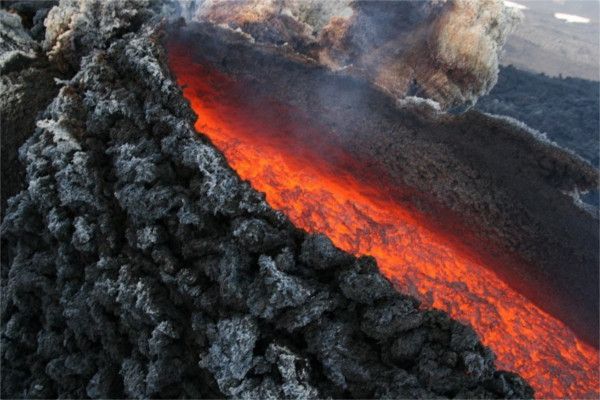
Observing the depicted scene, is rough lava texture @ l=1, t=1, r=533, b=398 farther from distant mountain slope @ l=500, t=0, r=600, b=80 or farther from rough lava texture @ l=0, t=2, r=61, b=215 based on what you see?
distant mountain slope @ l=500, t=0, r=600, b=80

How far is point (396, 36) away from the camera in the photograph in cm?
401

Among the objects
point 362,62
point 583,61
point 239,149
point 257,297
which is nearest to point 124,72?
point 239,149

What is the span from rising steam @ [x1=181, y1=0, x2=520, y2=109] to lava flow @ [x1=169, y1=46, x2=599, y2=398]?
2.00 feet

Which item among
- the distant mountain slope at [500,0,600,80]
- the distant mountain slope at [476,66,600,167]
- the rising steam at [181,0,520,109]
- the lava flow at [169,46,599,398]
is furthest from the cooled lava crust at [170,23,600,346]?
the distant mountain slope at [500,0,600,80]

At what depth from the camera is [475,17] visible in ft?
11.5

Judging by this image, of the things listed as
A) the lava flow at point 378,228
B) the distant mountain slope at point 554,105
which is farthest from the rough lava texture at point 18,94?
the distant mountain slope at point 554,105

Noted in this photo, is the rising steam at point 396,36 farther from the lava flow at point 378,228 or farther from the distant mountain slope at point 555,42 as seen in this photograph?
the distant mountain slope at point 555,42

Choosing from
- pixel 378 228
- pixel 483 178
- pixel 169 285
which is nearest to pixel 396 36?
pixel 483 178

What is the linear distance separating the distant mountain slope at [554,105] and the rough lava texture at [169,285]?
3822mm

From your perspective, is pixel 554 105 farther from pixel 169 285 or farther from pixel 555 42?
pixel 169 285

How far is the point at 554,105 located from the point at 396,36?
8.33 feet

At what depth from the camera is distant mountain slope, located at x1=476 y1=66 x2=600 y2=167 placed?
5223 millimetres

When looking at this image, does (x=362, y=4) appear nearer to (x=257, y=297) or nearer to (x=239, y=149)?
(x=239, y=149)

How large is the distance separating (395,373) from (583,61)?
7244 millimetres
